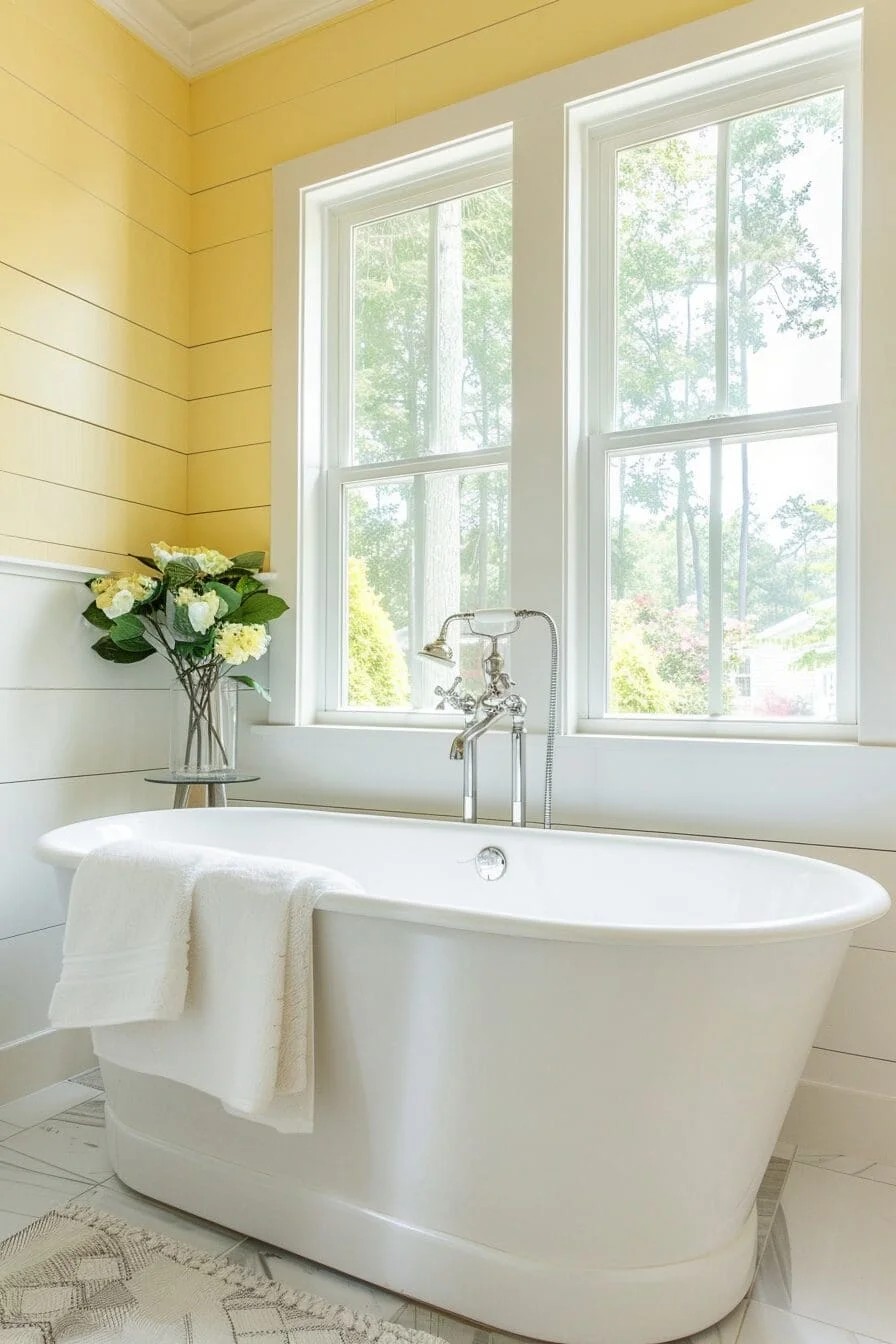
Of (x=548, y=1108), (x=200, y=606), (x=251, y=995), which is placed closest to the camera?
(x=548, y=1108)

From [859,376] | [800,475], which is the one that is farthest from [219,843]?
[859,376]

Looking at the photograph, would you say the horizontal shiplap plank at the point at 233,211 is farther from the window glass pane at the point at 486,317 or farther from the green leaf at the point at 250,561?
the green leaf at the point at 250,561

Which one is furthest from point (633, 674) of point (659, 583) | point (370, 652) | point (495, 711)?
point (370, 652)

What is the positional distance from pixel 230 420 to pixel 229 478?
0.57 ft

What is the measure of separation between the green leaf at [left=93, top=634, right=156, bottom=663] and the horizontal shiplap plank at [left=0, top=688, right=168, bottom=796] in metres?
0.10

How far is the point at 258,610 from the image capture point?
8.29 ft

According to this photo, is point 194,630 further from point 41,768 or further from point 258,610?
point 41,768

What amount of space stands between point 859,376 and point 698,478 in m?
0.40

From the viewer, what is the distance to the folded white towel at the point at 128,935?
1.49 metres

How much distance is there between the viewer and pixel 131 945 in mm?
1557

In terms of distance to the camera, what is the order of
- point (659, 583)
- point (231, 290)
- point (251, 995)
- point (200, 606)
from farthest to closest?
point (231, 290), point (200, 606), point (659, 583), point (251, 995)

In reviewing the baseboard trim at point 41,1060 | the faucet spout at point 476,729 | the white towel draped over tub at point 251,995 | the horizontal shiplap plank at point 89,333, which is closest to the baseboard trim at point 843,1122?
the faucet spout at point 476,729

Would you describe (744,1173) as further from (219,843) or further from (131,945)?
(219,843)

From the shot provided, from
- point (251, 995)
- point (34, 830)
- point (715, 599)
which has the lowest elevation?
point (251, 995)
